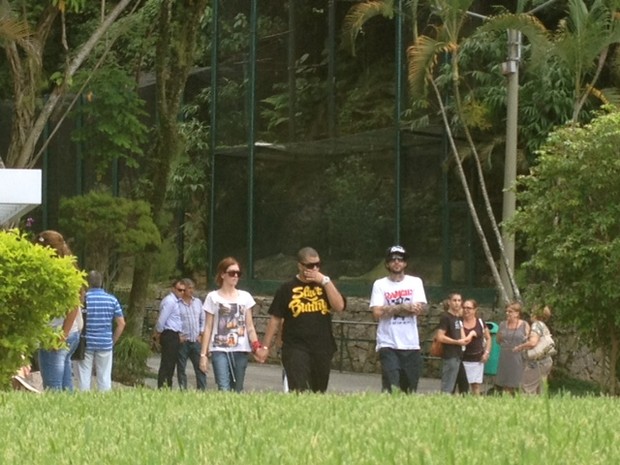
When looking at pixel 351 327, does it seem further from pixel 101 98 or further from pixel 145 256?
pixel 101 98

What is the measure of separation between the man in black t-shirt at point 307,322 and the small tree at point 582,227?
4.44m

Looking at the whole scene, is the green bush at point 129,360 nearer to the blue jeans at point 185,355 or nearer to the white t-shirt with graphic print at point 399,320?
the blue jeans at point 185,355

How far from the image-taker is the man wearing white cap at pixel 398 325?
48.1 ft

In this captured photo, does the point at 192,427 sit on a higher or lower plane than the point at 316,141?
lower

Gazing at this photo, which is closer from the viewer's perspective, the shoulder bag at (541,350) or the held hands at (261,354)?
the held hands at (261,354)

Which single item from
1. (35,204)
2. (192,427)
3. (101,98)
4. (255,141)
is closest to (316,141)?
(255,141)

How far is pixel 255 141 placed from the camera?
33.1m

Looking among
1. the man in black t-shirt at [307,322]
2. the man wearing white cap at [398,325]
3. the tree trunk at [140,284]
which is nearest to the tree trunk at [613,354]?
the man wearing white cap at [398,325]

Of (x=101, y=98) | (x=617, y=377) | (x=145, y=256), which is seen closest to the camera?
(x=617, y=377)

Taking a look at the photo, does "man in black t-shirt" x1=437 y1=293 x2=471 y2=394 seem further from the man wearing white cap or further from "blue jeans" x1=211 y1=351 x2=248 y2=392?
"blue jeans" x1=211 y1=351 x2=248 y2=392

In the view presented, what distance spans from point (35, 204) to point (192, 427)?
787 cm

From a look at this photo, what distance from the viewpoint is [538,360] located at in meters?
18.8

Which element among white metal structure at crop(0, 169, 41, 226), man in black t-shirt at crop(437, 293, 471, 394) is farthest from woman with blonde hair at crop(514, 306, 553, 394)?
white metal structure at crop(0, 169, 41, 226)

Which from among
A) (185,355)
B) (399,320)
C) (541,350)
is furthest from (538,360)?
(185,355)
